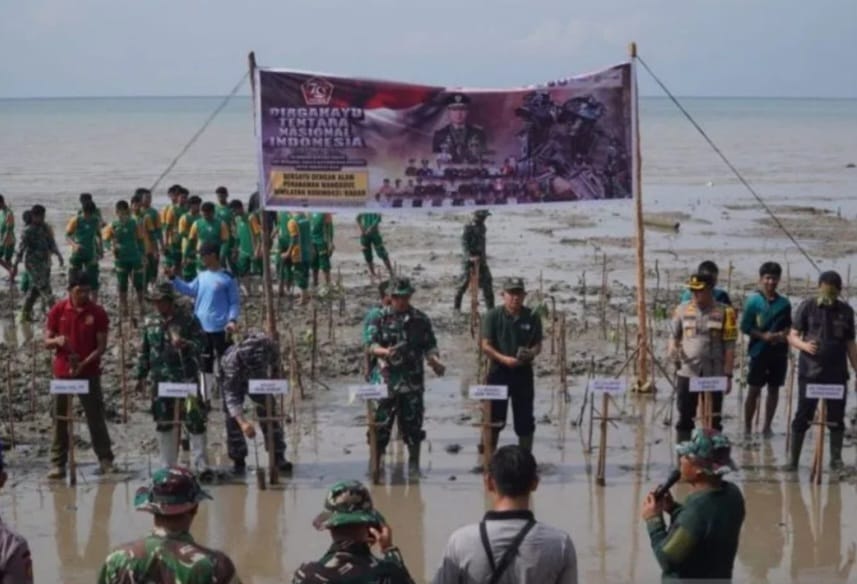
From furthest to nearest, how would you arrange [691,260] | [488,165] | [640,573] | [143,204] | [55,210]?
[55,210]
[691,260]
[143,204]
[488,165]
[640,573]

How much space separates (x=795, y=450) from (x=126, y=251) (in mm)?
10388

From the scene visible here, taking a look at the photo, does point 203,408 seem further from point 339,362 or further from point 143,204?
point 143,204

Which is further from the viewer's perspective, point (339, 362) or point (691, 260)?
point (691, 260)

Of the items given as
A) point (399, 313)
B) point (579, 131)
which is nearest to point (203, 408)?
point (399, 313)

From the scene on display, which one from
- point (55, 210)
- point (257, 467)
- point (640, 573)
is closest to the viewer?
point (640, 573)

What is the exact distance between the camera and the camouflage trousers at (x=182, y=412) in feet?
35.5

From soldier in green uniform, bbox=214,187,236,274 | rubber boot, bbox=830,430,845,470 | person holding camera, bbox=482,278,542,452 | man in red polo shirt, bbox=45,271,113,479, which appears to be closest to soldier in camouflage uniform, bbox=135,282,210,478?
man in red polo shirt, bbox=45,271,113,479

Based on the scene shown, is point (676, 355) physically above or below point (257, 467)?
above

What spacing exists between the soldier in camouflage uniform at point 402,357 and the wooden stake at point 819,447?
9.50ft

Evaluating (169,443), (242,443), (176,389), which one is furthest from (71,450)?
(242,443)

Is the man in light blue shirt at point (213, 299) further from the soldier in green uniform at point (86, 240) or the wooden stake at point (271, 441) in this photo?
the soldier in green uniform at point (86, 240)

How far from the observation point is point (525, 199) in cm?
1247

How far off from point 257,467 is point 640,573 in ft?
10.9

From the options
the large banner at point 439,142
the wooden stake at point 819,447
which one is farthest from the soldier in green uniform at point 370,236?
the wooden stake at point 819,447
